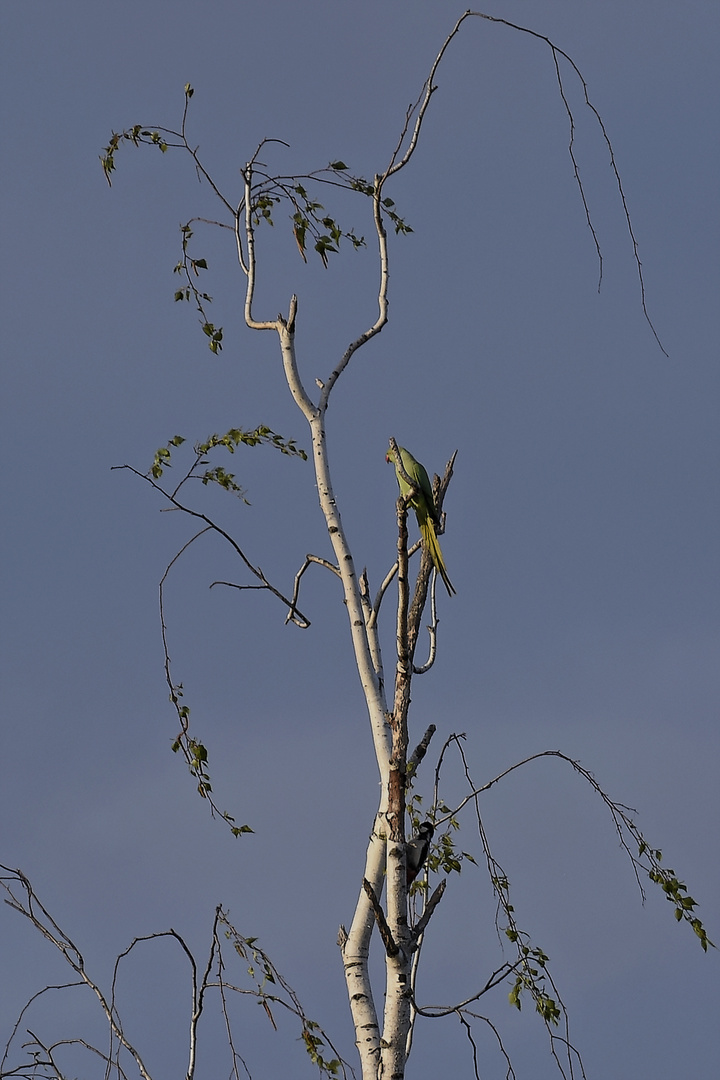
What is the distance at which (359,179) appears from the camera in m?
7.36

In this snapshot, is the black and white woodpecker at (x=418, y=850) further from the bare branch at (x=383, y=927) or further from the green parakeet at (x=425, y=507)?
the green parakeet at (x=425, y=507)

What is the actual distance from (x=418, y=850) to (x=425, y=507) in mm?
2134

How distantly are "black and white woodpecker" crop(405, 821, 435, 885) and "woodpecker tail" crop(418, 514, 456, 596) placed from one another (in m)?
1.33

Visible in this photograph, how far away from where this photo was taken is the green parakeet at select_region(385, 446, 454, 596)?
276 inches

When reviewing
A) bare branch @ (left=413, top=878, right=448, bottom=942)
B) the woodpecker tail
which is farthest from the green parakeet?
bare branch @ (left=413, top=878, right=448, bottom=942)

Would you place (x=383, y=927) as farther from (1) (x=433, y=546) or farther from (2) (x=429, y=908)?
(1) (x=433, y=546)

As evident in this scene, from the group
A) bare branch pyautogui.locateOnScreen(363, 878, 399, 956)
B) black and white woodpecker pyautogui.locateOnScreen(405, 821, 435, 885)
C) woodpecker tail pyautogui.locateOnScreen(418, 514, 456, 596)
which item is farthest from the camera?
woodpecker tail pyautogui.locateOnScreen(418, 514, 456, 596)

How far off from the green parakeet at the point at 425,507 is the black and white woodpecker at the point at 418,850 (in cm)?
133

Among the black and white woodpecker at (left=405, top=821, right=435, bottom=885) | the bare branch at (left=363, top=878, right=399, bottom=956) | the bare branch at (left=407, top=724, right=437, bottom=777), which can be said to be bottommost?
the bare branch at (left=363, top=878, right=399, bottom=956)

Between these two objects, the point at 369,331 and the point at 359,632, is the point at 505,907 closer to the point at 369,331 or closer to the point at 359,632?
the point at 359,632

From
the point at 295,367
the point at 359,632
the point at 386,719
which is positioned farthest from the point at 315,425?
the point at 386,719

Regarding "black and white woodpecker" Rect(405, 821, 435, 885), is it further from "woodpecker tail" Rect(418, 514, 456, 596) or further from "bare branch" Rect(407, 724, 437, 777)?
"woodpecker tail" Rect(418, 514, 456, 596)

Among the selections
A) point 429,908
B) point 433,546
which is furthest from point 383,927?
→ point 433,546

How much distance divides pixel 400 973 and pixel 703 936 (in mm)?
1482
